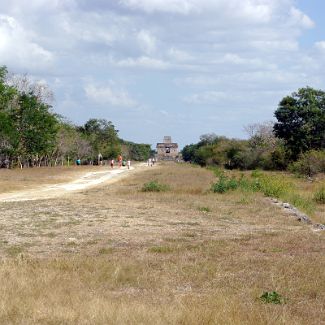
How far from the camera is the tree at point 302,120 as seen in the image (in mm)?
68812

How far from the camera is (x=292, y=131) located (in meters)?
70.2

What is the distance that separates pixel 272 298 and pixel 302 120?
2547 inches

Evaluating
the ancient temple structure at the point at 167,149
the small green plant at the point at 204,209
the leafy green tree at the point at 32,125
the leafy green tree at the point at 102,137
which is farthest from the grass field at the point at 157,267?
the ancient temple structure at the point at 167,149

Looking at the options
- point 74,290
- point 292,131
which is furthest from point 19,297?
point 292,131

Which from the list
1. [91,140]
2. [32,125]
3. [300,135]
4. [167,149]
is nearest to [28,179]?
[32,125]

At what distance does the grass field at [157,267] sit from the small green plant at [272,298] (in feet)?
0.19

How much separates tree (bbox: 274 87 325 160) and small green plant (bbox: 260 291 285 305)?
2479 inches

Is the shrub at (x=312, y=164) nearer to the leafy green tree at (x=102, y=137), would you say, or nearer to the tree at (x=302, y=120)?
the tree at (x=302, y=120)

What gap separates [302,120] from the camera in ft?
230

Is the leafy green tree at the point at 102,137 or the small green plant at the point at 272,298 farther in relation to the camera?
the leafy green tree at the point at 102,137

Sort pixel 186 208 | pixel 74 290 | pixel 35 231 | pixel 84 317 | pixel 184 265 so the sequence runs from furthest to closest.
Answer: pixel 186 208 → pixel 35 231 → pixel 184 265 → pixel 74 290 → pixel 84 317

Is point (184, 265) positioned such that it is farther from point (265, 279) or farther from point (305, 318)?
point (305, 318)

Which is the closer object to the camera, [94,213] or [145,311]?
[145,311]

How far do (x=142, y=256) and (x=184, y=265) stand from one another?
116 cm
